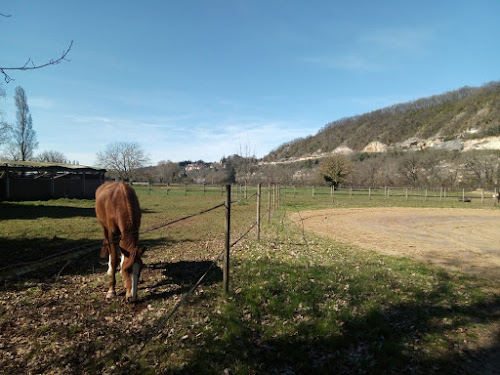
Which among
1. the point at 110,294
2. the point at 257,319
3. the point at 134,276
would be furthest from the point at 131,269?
the point at 257,319

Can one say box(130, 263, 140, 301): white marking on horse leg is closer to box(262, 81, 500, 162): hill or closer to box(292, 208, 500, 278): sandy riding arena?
box(292, 208, 500, 278): sandy riding arena

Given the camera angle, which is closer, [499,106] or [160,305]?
[160,305]

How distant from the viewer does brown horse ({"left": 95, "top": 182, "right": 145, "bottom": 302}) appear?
4.53m

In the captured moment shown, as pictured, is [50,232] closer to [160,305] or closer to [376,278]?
[160,305]

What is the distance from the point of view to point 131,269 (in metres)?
4.52

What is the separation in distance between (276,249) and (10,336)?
20.1 ft

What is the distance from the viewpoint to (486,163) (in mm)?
55688

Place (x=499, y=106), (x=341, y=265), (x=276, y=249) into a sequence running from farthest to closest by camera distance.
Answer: (x=499, y=106) < (x=276, y=249) < (x=341, y=265)

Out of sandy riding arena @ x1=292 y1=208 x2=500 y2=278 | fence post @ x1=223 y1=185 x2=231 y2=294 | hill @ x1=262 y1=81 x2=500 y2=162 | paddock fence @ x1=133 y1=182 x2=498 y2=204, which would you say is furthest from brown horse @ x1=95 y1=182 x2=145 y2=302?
hill @ x1=262 y1=81 x2=500 y2=162

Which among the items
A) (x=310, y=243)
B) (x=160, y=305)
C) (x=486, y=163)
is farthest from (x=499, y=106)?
(x=160, y=305)

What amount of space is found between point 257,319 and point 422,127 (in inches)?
5565

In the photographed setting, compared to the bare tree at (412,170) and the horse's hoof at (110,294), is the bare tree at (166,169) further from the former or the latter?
the horse's hoof at (110,294)

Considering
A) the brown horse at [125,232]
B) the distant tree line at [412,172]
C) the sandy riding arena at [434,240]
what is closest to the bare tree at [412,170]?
the distant tree line at [412,172]

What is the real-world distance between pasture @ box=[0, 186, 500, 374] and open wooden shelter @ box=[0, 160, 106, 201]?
60.6 ft
